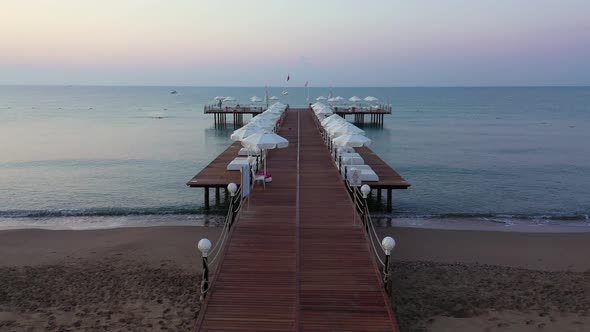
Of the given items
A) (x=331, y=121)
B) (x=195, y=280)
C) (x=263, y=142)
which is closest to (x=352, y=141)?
(x=263, y=142)

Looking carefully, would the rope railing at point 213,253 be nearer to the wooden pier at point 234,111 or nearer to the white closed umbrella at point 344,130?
the white closed umbrella at point 344,130

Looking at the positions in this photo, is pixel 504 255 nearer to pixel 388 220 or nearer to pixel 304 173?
pixel 388 220

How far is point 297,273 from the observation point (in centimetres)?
893

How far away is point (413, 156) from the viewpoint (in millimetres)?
37281

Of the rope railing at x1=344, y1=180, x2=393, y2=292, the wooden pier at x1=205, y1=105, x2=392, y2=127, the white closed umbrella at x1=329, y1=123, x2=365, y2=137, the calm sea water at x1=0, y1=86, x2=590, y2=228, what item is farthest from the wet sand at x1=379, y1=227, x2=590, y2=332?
the wooden pier at x1=205, y1=105, x2=392, y2=127

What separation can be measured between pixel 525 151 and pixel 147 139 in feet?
118

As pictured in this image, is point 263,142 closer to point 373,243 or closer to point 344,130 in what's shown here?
point 373,243

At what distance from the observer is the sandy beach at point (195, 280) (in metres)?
9.69

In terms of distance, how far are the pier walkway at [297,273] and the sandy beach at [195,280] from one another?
1543 millimetres

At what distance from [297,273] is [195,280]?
3.86 meters

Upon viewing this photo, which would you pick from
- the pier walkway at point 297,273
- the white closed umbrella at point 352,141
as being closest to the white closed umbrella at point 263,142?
the pier walkway at point 297,273

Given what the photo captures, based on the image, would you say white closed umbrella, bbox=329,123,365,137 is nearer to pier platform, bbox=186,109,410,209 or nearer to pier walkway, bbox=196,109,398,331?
pier platform, bbox=186,109,410,209

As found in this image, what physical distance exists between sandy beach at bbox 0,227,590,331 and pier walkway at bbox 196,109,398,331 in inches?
60.8

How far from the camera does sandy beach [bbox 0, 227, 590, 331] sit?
969cm
